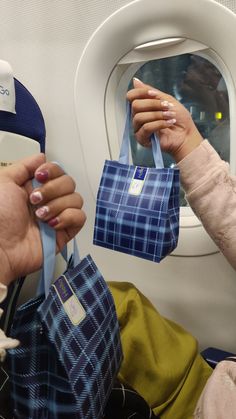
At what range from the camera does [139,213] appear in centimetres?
79

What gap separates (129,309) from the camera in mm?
1142

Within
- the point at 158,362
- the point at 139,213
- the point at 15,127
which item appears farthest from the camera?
the point at 15,127

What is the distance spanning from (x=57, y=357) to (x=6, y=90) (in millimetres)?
808

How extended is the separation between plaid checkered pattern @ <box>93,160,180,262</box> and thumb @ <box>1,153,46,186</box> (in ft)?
0.79

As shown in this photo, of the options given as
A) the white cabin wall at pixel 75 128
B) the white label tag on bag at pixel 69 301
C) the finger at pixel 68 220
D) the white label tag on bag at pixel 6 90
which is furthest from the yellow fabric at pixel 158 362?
the white label tag on bag at pixel 6 90

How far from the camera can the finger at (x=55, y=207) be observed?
2.06 ft

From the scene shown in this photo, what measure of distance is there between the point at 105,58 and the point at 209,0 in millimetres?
332

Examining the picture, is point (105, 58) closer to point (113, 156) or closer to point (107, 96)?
point (107, 96)

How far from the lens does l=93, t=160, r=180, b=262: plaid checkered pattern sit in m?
0.78

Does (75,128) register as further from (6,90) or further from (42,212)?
(42,212)

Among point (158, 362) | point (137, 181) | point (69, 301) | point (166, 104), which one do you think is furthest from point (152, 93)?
point (158, 362)

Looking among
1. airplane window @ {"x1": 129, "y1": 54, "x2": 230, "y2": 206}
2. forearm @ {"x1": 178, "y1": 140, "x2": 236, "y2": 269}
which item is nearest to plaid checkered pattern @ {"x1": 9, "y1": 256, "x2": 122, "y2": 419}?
forearm @ {"x1": 178, "y1": 140, "x2": 236, "y2": 269}

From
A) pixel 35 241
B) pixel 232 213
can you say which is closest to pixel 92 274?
pixel 35 241

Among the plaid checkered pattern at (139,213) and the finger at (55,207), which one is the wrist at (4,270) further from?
the plaid checkered pattern at (139,213)
